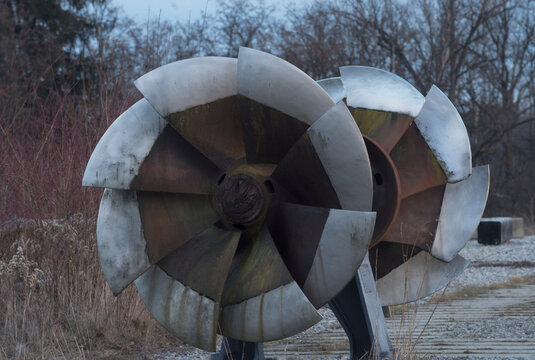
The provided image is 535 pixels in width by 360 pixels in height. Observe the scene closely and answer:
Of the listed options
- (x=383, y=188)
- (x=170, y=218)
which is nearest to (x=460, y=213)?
(x=383, y=188)

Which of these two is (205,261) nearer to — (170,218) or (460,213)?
(170,218)

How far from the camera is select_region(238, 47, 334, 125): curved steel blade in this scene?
2896mm

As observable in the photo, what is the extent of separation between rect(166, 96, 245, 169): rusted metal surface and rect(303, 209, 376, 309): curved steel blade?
→ 0.64 metres

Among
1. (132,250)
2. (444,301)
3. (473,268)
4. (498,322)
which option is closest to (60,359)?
(132,250)

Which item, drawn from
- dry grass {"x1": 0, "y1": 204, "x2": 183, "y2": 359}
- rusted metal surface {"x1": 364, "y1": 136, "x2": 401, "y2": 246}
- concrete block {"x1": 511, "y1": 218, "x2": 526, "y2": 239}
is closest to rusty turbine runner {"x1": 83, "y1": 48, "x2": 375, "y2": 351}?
rusted metal surface {"x1": 364, "y1": 136, "x2": 401, "y2": 246}

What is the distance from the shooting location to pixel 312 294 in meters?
2.91

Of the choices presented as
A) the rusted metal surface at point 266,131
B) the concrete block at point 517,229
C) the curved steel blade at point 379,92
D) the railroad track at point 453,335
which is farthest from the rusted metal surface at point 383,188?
the concrete block at point 517,229

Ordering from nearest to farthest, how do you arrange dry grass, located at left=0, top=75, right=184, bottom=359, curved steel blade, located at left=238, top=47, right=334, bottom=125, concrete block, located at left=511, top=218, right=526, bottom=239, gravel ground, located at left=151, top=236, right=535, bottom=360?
1. curved steel blade, located at left=238, top=47, right=334, bottom=125
2. dry grass, located at left=0, top=75, right=184, bottom=359
3. gravel ground, located at left=151, top=236, right=535, bottom=360
4. concrete block, located at left=511, top=218, right=526, bottom=239

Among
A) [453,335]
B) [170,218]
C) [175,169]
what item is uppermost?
[175,169]

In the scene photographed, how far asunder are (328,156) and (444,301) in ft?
18.0

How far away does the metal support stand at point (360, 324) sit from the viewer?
3.58 metres

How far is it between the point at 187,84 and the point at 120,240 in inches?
30.0

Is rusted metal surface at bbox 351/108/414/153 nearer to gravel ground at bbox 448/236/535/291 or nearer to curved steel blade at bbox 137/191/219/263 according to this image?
curved steel blade at bbox 137/191/219/263

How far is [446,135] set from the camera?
4.00 meters
